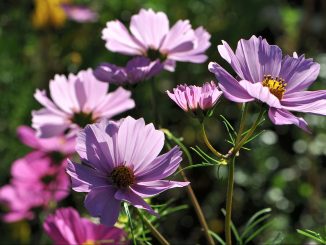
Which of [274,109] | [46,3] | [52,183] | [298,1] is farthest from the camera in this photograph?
[298,1]

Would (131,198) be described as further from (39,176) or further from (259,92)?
(39,176)

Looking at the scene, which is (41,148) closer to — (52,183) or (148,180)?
(52,183)

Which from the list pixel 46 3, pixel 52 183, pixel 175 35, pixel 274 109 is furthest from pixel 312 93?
pixel 46 3

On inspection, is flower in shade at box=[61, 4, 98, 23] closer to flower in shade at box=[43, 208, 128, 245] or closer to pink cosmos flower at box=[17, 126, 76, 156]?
pink cosmos flower at box=[17, 126, 76, 156]

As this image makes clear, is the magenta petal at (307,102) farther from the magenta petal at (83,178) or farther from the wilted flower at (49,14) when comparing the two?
the wilted flower at (49,14)

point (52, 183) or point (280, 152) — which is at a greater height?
point (52, 183)


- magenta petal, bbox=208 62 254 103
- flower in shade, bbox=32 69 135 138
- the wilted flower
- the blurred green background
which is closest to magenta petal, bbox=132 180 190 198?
magenta petal, bbox=208 62 254 103

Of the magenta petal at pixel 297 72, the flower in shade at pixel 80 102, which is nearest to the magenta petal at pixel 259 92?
the magenta petal at pixel 297 72
